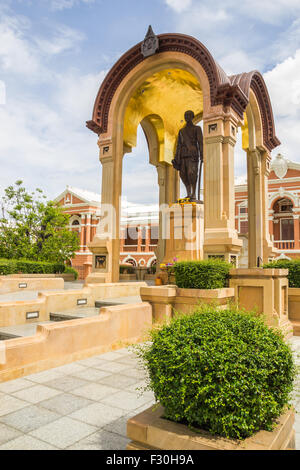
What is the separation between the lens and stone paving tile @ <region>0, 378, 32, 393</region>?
4.68 m

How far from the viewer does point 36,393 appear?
4.56 metres

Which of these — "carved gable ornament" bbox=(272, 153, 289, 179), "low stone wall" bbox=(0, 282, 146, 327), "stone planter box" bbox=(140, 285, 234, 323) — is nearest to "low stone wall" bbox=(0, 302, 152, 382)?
"stone planter box" bbox=(140, 285, 234, 323)

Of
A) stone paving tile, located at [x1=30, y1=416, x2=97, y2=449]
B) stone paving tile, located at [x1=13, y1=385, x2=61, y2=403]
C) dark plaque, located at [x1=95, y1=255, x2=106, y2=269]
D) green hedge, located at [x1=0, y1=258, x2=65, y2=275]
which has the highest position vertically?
dark plaque, located at [x1=95, y1=255, x2=106, y2=269]

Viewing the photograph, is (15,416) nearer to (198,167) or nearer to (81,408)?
(81,408)

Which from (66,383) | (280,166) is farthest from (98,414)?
(280,166)

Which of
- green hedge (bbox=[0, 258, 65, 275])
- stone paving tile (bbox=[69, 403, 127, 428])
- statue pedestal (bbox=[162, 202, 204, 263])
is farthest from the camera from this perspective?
green hedge (bbox=[0, 258, 65, 275])

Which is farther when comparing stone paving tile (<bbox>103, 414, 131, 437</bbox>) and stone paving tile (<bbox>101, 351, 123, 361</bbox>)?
stone paving tile (<bbox>101, 351, 123, 361</bbox>)

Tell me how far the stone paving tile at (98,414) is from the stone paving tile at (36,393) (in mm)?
679

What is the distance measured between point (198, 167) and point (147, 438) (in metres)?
14.1

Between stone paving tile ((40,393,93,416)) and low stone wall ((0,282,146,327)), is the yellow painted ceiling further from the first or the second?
stone paving tile ((40,393,93,416))

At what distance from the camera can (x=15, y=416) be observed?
3.83m

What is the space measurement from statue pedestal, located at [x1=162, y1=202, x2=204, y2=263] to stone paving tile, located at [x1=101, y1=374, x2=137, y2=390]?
28.1ft

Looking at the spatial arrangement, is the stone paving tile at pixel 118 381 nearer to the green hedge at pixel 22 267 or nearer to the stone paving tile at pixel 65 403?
the stone paving tile at pixel 65 403

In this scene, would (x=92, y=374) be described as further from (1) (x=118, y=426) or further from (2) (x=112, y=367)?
(1) (x=118, y=426)
